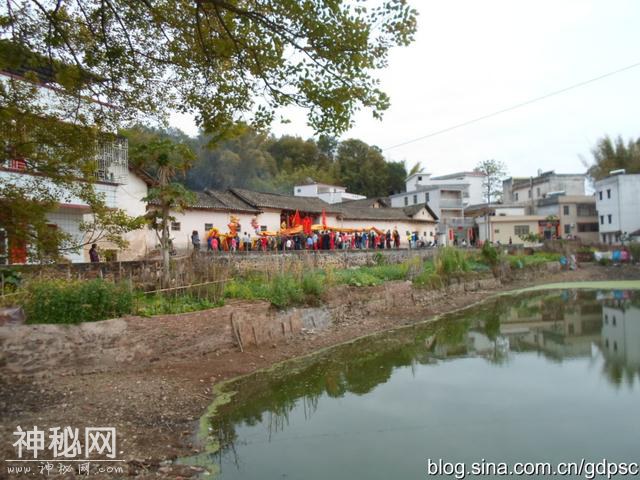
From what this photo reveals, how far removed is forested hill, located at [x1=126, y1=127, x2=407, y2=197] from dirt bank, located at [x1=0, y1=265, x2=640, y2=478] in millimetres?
28570

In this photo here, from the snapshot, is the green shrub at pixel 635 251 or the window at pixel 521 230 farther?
the window at pixel 521 230

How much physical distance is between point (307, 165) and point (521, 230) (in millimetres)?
23876

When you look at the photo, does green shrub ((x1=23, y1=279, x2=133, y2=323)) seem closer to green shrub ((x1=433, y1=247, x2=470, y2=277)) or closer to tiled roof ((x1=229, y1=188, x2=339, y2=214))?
green shrub ((x1=433, y1=247, x2=470, y2=277))

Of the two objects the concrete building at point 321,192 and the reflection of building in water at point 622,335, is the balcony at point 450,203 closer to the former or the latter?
the concrete building at point 321,192

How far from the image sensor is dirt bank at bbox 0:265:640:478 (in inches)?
236

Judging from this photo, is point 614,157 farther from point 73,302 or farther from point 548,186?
point 73,302

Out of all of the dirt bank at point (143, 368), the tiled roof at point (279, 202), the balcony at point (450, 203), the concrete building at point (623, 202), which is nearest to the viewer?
the dirt bank at point (143, 368)

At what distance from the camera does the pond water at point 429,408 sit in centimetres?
583

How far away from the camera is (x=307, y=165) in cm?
5131

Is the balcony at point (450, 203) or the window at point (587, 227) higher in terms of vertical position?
the balcony at point (450, 203)

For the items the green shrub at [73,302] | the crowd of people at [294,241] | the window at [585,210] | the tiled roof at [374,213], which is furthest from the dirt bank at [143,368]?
the window at [585,210]

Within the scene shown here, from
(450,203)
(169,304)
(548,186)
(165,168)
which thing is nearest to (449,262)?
(165,168)

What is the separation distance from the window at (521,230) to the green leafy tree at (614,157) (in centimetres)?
900

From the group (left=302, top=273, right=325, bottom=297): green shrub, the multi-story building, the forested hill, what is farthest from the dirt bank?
the multi-story building
